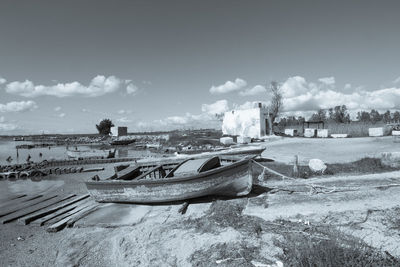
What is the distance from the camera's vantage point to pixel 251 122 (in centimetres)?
3072

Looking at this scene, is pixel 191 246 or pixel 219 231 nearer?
pixel 191 246

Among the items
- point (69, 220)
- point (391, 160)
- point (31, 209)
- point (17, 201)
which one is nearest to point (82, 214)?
point (69, 220)

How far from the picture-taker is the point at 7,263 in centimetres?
511

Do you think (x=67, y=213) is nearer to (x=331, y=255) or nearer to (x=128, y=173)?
(x=128, y=173)

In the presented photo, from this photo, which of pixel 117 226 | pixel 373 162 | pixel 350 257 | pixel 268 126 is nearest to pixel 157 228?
pixel 117 226

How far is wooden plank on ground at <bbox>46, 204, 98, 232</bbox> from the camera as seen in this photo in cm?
659

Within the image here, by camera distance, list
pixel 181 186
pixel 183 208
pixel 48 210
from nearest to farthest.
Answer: pixel 183 208, pixel 181 186, pixel 48 210

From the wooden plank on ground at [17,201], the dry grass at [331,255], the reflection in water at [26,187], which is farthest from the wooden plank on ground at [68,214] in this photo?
the dry grass at [331,255]

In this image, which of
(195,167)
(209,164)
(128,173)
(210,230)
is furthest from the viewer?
(128,173)

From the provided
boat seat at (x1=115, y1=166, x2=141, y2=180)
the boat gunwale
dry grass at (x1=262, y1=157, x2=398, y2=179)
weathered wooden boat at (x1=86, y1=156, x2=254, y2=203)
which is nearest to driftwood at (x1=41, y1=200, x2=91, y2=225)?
weathered wooden boat at (x1=86, y1=156, x2=254, y2=203)

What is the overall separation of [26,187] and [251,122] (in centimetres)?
2476

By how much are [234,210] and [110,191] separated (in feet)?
14.8

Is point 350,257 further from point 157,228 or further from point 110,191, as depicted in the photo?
point 110,191

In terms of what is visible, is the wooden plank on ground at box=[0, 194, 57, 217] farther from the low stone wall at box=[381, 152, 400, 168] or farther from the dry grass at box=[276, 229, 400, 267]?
the low stone wall at box=[381, 152, 400, 168]
